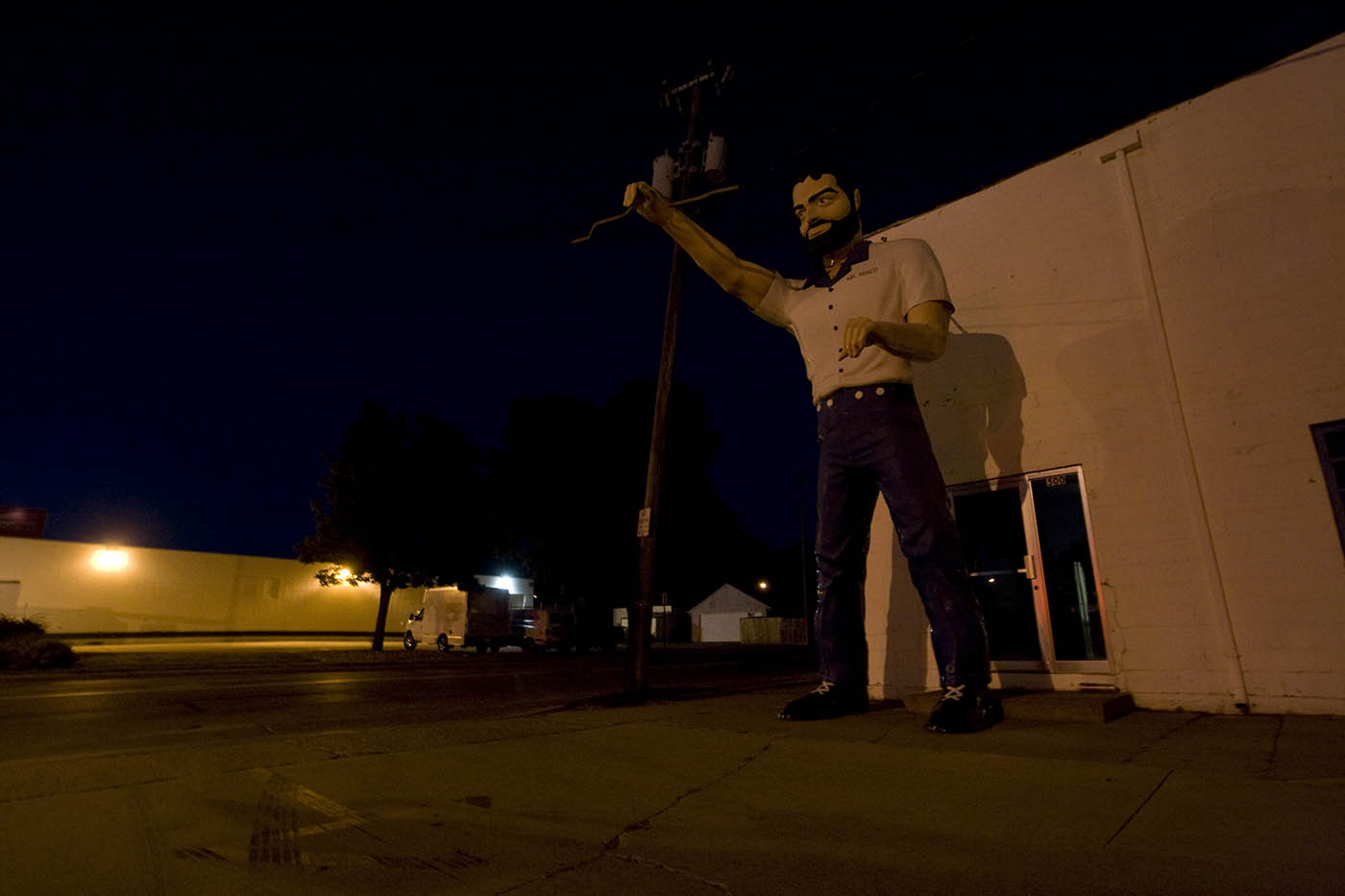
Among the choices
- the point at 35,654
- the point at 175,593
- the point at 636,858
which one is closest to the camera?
the point at 636,858

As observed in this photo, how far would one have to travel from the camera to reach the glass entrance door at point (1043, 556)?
536 cm

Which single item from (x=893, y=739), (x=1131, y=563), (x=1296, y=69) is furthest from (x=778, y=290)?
(x=1296, y=69)

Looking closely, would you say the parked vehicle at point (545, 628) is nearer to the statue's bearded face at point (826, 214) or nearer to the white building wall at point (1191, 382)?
the white building wall at point (1191, 382)

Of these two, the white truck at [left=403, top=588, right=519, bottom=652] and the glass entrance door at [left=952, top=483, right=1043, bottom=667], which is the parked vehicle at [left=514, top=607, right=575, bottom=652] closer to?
the white truck at [left=403, top=588, right=519, bottom=652]

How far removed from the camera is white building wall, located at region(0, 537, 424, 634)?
2711cm

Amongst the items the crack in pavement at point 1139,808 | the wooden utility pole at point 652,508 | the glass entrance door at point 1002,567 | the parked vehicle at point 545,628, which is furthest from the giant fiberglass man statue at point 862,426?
the parked vehicle at point 545,628

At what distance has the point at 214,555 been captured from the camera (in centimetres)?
3127

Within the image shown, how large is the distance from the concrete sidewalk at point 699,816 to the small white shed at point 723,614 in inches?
1784

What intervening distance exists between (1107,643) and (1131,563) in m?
0.58

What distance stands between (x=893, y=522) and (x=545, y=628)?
21197 mm

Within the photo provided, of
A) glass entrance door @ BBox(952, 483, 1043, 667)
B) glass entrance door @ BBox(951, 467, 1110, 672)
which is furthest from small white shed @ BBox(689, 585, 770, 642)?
glass entrance door @ BBox(951, 467, 1110, 672)

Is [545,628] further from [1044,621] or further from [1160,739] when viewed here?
[1160,739]

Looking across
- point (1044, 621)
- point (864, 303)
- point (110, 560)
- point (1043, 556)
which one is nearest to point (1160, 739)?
point (1044, 621)

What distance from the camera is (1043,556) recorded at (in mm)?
5520
